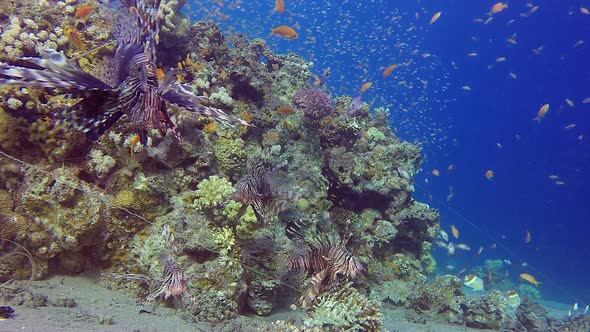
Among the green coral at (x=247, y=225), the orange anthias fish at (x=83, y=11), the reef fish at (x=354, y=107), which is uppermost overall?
the reef fish at (x=354, y=107)

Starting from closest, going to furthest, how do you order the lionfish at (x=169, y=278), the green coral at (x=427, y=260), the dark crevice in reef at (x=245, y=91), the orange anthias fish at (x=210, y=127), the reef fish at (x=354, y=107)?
the lionfish at (x=169, y=278) < the orange anthias fish at (x=210, y=127) < the dark crevice in reef at (x=245, y=91) < the green coral at (x=427, y=260) < the reef fish at (x=354, y=107)

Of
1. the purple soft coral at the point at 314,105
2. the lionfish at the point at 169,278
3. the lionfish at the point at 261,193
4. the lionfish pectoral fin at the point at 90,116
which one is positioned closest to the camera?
the lionfish pectoral fin at the point at 90,116

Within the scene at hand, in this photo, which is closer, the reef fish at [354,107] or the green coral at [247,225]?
the green coral at [247,225]

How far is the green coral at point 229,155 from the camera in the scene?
512cm

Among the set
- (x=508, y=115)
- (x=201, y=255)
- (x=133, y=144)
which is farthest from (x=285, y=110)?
(x=508, y=115)

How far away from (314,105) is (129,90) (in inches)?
186

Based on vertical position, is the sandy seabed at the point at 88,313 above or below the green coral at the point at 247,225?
below

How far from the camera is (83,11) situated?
511cm

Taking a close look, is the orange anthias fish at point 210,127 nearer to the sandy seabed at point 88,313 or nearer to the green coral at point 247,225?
the green coral at point 247,225

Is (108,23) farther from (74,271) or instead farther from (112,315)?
(112,315)

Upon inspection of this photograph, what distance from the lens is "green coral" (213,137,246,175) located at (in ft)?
16.8

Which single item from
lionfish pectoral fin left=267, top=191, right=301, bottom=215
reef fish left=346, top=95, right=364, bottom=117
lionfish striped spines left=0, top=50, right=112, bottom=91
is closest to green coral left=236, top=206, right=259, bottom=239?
lionfish pectoral fin left=267, top=191, right=301, bottom=215

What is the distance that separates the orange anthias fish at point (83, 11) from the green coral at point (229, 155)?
2709 mm

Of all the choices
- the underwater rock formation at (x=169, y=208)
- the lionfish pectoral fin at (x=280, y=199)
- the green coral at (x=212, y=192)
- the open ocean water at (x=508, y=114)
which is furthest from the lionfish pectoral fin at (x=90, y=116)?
the open ocean water at (x=508, y=114)
